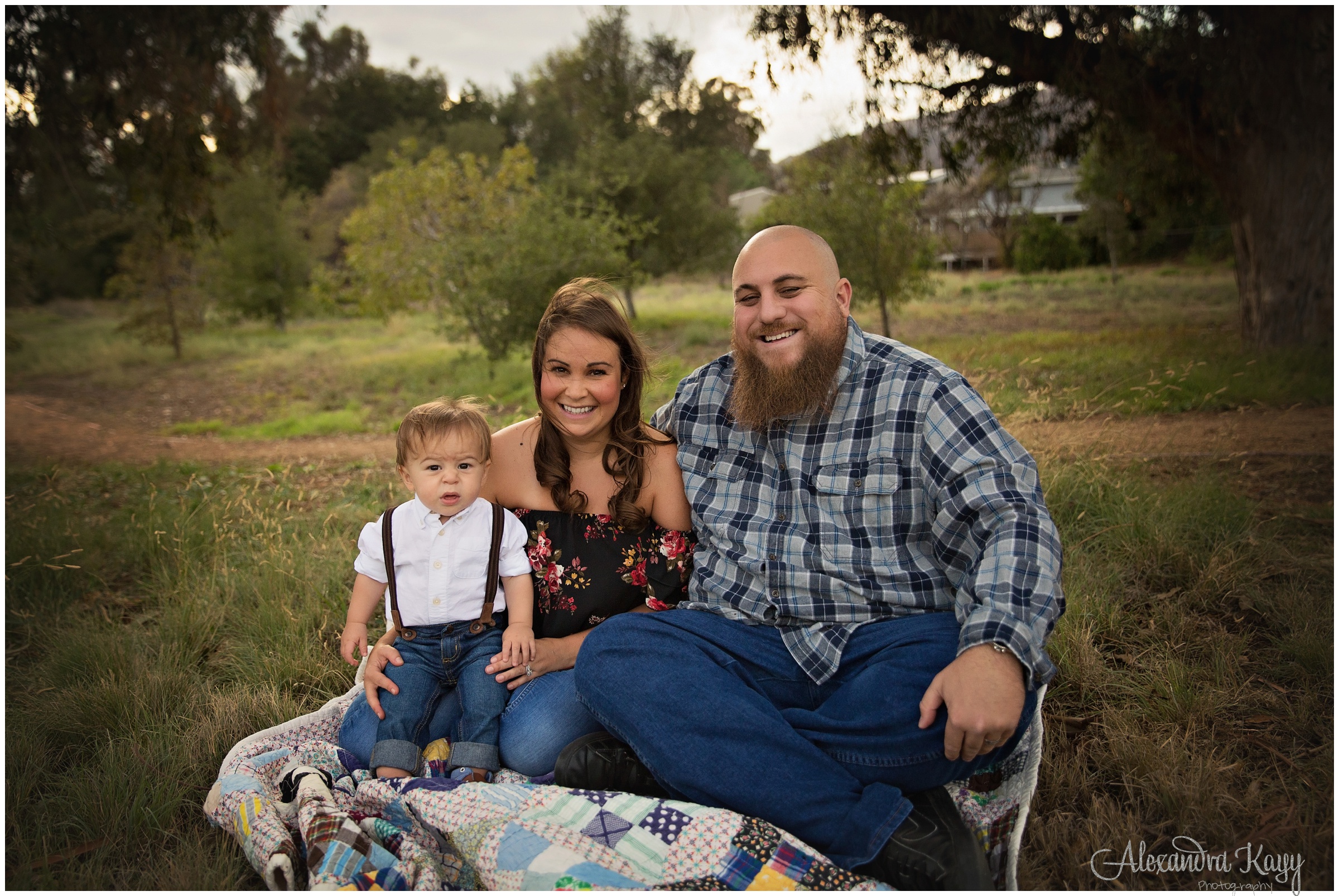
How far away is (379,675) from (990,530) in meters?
1.89

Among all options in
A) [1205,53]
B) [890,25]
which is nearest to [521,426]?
[890,25]

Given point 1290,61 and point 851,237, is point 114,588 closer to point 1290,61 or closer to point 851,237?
point 1290,61

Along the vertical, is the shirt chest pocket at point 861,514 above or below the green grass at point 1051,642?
above

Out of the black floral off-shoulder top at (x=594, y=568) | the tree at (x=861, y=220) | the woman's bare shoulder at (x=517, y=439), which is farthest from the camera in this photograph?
the tree at (x=861, y=220)

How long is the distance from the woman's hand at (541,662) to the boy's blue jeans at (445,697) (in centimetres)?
4

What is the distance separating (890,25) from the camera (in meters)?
8.21

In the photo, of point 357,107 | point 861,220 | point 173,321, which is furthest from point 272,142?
point 357,107

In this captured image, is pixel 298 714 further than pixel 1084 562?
No

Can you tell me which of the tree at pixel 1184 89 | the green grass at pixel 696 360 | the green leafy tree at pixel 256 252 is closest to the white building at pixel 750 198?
the green grass at pixel 696 360

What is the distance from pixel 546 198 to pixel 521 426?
12644mm

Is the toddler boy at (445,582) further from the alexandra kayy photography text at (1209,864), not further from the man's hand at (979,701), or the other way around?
the alexandra kayy photography text at (1209,864)

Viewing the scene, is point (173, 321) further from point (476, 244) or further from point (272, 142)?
point (272, 142)

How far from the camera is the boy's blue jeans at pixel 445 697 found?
2.57 metres

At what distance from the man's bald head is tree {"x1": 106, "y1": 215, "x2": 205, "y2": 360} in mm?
18107
